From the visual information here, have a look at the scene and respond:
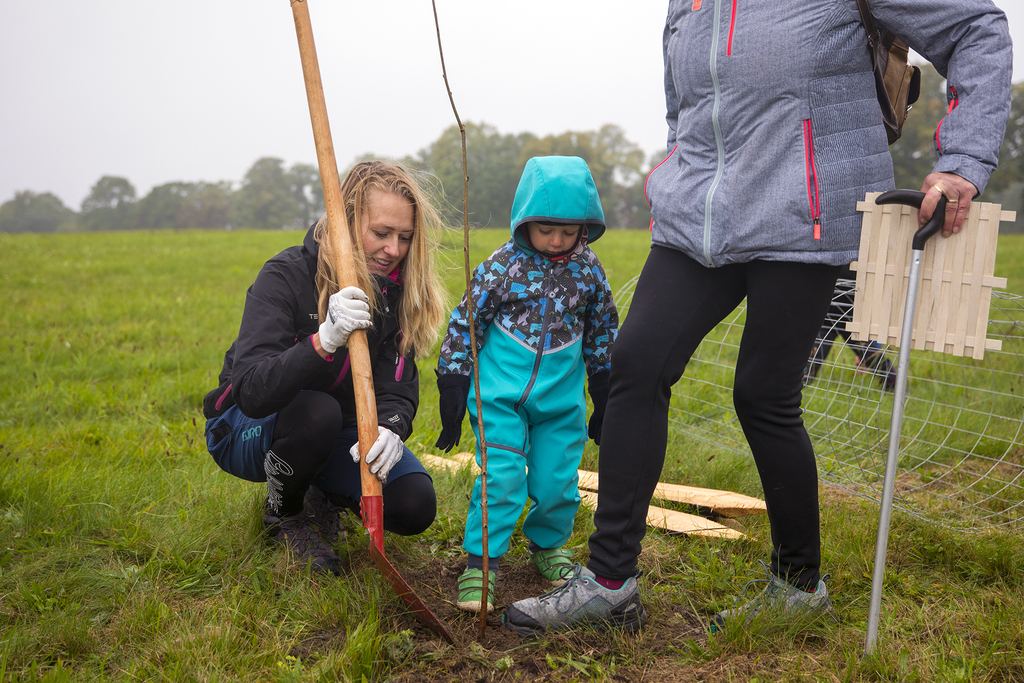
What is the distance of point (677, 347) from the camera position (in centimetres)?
177

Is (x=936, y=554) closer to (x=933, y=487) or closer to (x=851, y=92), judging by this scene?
(x=933, y=487)

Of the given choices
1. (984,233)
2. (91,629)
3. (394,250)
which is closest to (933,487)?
(984,233)

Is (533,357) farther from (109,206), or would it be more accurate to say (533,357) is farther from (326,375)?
(109,206)

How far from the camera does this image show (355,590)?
2.07 m

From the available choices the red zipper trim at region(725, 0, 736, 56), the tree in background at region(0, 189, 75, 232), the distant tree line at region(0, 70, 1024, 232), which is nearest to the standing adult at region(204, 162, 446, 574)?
the red zipper trim at region(725, 0, 736, 56)

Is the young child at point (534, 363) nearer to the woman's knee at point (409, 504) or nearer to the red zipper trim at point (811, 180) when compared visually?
the woman's knee at point (409, 504)

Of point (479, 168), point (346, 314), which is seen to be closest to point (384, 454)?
point (346, 314)

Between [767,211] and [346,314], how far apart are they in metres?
1.07

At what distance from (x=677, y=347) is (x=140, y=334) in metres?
5.47

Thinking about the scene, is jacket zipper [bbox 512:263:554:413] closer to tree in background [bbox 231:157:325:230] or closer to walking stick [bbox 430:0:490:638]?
walking stick [bbox 430:0:490:638]

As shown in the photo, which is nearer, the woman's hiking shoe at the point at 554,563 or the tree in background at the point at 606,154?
the woman's hiking shoe at the point at 554,563

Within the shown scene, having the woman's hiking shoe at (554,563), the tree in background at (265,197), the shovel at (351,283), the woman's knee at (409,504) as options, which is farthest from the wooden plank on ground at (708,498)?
the tree in background at (265,197)

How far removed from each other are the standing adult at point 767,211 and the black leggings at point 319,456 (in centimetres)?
47

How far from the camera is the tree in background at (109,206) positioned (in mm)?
52741
